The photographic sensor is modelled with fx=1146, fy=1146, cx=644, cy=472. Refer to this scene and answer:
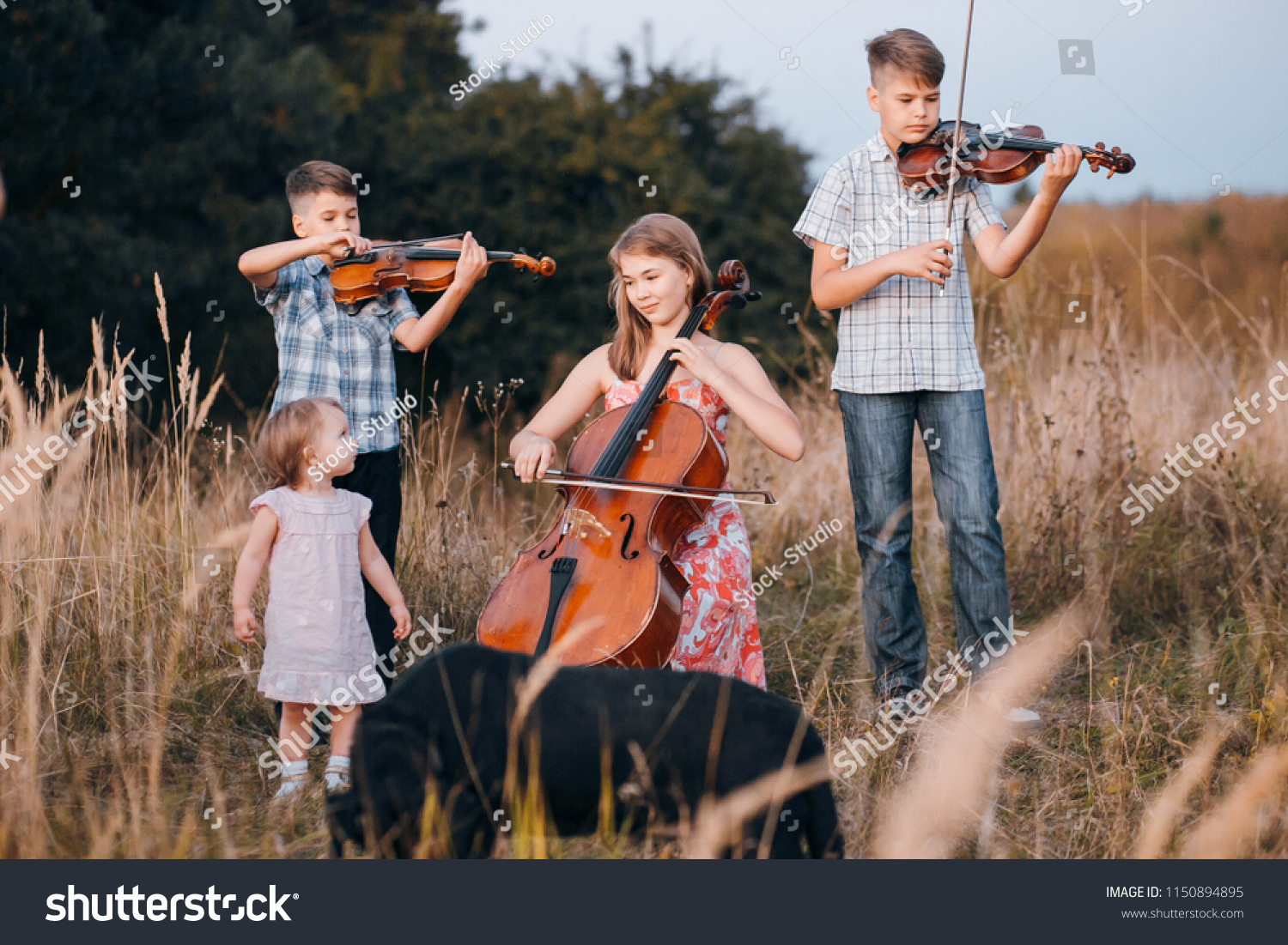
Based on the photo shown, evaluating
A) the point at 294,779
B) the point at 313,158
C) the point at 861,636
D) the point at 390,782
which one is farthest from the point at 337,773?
the point at 313,158

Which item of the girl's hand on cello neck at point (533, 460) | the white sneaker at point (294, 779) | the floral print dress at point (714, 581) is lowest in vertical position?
the white sneaker at point (294, 779)

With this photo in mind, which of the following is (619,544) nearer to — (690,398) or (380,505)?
(690,398)

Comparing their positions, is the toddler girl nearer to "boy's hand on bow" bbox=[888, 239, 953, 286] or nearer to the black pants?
the black pants

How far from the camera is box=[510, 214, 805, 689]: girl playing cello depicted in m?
2.83

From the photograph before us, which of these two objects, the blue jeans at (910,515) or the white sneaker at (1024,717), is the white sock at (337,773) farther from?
the white sneaker at (1024,717)

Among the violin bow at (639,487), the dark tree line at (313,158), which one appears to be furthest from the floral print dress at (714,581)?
the dark tree line at (313,158)

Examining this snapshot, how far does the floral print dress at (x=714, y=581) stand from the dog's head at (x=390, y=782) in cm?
95

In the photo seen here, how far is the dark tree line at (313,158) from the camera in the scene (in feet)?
34.9

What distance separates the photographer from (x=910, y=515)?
128 inches

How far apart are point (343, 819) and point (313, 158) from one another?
40.1 ft

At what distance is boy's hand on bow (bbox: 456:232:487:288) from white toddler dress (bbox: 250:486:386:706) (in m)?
0.68

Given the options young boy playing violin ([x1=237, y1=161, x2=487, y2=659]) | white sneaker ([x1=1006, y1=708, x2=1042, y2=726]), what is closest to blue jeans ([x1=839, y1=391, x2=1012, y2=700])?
white sneaker ([x1=1006, y1=708, x2=1042, y2=726])

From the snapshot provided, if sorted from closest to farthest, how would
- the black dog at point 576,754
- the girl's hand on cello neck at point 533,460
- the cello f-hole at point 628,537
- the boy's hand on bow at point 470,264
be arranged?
the black dog at point 576,754, the cello f-hole at point 628,537, the girl's hand on cello neck at point 533,460, the boy's hand on bow at point 470,264

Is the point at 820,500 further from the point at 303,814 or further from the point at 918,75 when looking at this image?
the point at 303,814
